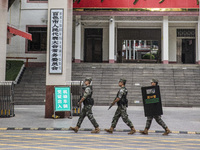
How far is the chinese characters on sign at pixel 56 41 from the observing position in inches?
577

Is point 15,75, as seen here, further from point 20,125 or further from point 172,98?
point 20,125

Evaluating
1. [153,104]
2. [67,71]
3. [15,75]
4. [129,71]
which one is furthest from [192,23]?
[153,104]

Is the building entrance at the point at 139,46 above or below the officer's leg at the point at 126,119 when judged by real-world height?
above

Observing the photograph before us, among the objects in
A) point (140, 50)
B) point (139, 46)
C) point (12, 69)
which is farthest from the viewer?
point (140, 50)

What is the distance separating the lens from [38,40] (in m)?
31.7

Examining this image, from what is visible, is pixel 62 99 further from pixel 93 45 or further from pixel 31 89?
pixel 93 45

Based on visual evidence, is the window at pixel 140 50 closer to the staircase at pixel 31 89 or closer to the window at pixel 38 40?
the window at pixel 38 40

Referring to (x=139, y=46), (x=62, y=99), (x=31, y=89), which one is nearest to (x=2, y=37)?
(x=62, y=99)

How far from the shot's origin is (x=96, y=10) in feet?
100

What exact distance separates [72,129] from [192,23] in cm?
2584

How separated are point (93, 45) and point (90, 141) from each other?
26107 millimetres

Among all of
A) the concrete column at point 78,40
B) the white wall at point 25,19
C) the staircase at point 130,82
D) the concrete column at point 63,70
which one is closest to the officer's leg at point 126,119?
the concrete column at point 63,70

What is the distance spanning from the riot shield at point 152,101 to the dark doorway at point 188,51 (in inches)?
988

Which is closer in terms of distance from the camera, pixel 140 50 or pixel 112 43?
pixel 112 43
